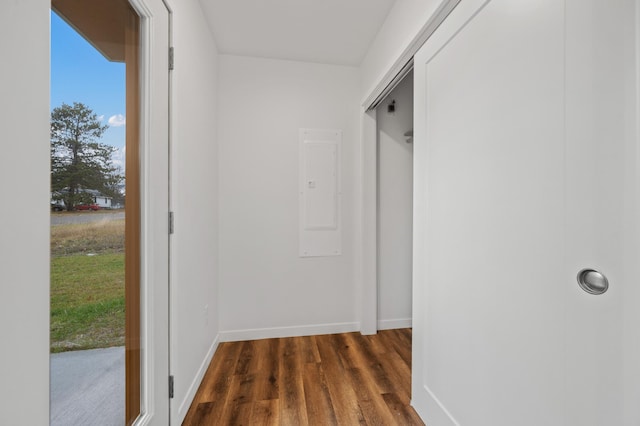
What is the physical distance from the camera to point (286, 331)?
2.51 m

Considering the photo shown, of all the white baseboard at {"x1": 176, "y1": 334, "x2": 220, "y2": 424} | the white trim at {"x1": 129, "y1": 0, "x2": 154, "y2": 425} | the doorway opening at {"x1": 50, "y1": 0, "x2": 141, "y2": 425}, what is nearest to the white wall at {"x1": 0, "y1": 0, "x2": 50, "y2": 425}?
the doorway opening at {"x1": 50, "y1": 0, "x2": 141, "y2": 425}

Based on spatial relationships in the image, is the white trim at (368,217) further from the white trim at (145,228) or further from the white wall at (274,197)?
the white trim at (145,228)

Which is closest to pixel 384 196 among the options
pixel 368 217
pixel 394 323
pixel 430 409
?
pixel 368 217

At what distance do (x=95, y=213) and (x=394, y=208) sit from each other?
231 centimetres

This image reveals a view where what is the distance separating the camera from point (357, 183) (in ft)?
8.55

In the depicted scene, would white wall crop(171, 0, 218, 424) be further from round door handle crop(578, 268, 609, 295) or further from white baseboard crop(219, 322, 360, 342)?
round door handle crop(578, 268, 609, 295)

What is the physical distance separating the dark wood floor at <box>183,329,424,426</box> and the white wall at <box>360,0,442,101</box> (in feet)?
7.10

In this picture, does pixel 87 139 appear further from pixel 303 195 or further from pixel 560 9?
pixel 303 195

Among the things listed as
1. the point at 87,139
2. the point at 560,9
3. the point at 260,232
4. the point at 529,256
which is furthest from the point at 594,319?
the point at 260,232

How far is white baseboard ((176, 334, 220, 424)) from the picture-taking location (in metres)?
1.49

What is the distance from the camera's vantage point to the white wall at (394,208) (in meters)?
2.63

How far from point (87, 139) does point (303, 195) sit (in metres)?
1.78

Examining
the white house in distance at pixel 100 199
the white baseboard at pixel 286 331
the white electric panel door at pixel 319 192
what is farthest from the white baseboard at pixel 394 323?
the white house in distance at pixel 100 199

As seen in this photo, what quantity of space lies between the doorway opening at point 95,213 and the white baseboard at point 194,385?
414 mm
